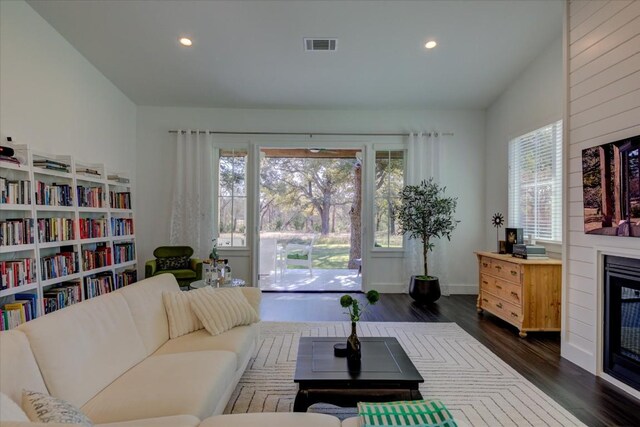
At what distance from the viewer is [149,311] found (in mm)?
2277

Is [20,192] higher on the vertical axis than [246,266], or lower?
higher

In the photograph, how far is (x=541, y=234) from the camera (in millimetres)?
4246

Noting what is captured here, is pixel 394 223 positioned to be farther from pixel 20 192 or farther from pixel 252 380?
pixel 20 192

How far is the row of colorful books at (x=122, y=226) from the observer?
450cm

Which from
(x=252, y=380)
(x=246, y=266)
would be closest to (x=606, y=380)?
(x=252, y=380)

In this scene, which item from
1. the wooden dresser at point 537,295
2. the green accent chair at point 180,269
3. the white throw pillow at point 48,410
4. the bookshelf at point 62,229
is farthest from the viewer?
the green accent chair at point 180,269

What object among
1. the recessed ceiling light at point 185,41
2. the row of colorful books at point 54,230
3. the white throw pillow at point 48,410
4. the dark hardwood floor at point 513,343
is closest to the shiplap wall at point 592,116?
the dark hardwood floor at point 513,343

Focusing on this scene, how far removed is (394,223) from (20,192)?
4.68 metres

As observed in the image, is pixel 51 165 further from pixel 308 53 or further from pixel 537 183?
pixel 537 183

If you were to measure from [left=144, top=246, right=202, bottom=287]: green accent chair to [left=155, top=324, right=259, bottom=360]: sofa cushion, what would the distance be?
7.81 feet

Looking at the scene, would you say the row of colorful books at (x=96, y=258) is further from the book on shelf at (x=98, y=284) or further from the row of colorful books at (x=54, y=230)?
the row of colorful books at (x=54, y=230)

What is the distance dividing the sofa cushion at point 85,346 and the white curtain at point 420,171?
4.24m

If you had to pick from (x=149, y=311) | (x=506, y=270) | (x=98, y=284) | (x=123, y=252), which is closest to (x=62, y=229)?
(x=98, y=284)

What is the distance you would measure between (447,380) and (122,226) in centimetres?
435
